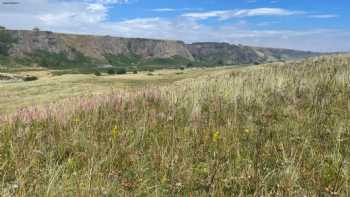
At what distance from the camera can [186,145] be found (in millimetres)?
5332

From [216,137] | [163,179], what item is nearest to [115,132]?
[216,137]

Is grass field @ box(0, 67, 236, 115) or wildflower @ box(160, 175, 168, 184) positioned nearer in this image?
wildflower @ box(160, 175, 168, 184)

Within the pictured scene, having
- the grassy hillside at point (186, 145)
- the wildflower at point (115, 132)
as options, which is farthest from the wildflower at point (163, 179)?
the wildflower at point (115, 132)

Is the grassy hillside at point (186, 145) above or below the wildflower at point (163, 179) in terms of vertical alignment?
above

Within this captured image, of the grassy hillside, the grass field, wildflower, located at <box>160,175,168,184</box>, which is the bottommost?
the grass field

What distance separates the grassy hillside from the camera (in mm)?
4227

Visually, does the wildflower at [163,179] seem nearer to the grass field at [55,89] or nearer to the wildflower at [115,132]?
the wildflower at [115,132]

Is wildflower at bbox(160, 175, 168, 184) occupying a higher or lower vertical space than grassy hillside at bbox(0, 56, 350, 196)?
lower

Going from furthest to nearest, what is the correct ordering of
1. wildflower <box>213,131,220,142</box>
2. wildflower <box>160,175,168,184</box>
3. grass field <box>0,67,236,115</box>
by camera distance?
grass field <box>0,67,236,115</box> < wildflower <box>213,131,220,142</box> < wildflower <box>160,175,168,184</box>

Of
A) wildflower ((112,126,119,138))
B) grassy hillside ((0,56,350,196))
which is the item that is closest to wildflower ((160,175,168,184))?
grassy hillside ((0,56,350,196))

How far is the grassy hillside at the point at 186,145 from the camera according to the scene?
4.23 meters

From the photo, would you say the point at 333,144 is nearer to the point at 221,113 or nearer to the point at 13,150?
Answer: the point at 221,113

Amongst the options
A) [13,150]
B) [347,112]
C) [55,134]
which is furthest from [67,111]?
[347,112]

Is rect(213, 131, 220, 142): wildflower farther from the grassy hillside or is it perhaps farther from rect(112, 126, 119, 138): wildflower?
rect(112, 126, 119, 138): wildflower
